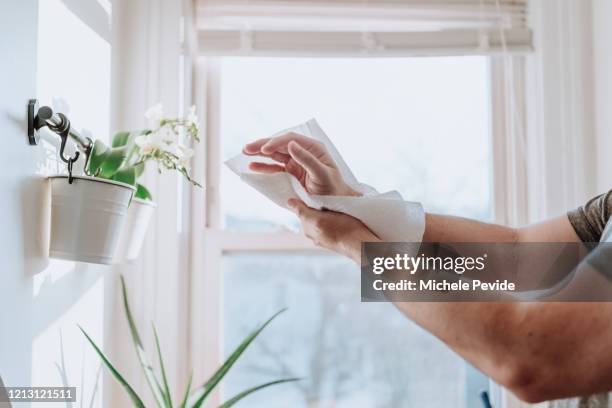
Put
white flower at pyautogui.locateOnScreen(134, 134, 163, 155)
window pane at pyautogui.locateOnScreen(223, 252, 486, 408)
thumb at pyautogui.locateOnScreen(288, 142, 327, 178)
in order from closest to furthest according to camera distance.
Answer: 1. thumb at pyautogui.locateOnScreen(288, 142, 327, 178)
2. white flower at pyautogui.locateOnScreen(134, 134, 163, 155)
3. window pane at pyautogui.locateOnScreen(223, 252, 486, 408)

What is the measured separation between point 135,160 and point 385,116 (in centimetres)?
72

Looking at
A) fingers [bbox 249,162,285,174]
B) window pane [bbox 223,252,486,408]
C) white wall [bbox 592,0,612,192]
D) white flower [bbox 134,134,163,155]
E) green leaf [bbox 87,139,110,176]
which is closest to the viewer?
fingers [bbox 249,162,285,174]

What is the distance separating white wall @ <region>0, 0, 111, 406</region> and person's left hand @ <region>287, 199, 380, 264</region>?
405 mm

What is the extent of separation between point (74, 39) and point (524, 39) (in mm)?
1072

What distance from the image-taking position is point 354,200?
2.93ft

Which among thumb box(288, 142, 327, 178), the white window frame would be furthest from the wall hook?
the white window frame

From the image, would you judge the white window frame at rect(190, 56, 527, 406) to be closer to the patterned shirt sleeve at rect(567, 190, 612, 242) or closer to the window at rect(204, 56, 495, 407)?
the window at rect(204, 56, 495, 407)

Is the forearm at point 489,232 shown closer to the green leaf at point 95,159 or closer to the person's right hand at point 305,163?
the person's right hand at point 305,163

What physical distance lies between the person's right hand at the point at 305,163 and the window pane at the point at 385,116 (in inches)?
31.1

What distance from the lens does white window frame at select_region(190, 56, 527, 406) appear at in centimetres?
171

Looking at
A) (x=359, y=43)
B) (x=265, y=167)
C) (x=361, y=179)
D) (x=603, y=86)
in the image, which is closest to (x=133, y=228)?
(x=265, y=167)

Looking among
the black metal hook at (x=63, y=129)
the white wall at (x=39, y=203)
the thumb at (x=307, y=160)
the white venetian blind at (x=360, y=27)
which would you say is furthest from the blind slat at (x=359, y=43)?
the thumb at (x=307, y=160)

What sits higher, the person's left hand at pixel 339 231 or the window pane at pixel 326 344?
the person's left hand at pixel 339 231

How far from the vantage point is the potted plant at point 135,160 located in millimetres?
1138
